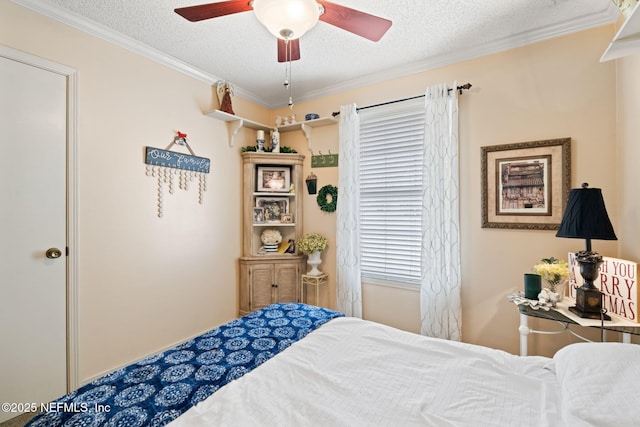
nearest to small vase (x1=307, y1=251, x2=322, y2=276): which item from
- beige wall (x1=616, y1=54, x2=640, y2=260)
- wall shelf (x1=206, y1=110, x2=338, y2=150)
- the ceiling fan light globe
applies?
wall shelf (x1=206, y1=110, x2=338, y2=150)

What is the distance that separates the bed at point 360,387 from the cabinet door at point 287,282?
170 cm

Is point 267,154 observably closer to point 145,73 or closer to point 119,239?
point 145,73

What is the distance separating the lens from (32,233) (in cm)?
184

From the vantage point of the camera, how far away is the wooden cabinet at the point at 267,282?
123 inches

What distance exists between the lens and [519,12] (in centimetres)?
196

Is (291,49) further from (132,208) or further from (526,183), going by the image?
(526,183)

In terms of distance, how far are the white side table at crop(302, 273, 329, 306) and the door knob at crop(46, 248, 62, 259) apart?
2.00 metres

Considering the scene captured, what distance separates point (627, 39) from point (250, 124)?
291cm

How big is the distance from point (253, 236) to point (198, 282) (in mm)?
741

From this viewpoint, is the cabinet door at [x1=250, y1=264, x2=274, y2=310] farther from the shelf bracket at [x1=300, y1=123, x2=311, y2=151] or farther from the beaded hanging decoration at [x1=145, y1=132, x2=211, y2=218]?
the shelf bracket at [x1=300, y1=123, x2=311, y2=151]

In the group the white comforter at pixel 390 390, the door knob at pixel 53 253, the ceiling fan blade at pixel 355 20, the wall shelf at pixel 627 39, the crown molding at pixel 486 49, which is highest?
the crown molding at pixel 486 49

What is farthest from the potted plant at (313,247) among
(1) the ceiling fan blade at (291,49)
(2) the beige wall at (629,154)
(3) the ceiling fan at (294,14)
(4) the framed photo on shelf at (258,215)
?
(2) the beige wall at (629,154)

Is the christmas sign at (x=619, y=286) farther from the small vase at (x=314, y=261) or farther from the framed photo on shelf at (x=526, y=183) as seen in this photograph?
the small vase at (x=314, y=261)

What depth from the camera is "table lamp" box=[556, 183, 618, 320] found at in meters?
1.58
